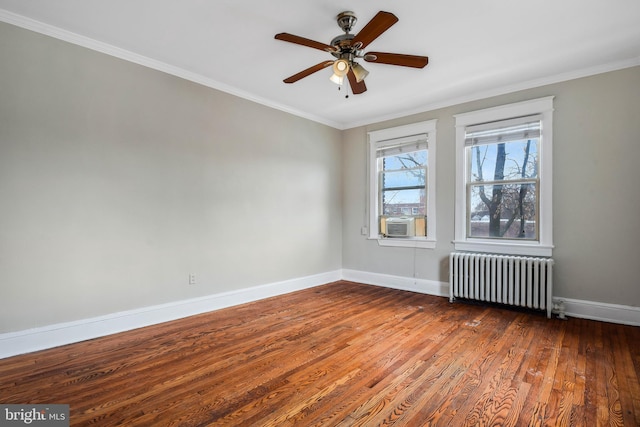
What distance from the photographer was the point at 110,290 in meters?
3.04

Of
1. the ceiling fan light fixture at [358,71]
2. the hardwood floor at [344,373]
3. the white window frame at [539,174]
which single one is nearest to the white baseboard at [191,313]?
the hardwood floor at [344,373]

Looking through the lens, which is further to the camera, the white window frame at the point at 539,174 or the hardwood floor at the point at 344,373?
the white window frame at the point at 539,174

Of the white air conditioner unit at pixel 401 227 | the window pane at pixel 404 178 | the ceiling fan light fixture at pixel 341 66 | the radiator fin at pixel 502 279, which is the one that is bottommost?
the radiator fin at pixel 502 279

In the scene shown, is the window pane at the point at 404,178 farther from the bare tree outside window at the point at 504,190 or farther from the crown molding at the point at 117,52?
the crown molding at the point at 117,52

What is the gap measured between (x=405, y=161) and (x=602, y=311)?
3.04 metres

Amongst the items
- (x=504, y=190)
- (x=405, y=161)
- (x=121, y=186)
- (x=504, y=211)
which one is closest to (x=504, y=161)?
(x=504, y=190)

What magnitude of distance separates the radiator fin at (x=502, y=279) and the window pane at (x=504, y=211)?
1.14 feet

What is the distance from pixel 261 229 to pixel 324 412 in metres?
2.89

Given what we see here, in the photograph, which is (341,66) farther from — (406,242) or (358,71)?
(406,242)

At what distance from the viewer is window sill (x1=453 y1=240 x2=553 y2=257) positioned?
376 centimetres

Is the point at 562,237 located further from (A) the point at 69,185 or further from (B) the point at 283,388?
(A) the point at 69,185

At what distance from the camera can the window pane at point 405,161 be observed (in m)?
4.83

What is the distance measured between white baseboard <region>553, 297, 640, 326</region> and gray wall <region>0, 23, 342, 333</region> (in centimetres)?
364

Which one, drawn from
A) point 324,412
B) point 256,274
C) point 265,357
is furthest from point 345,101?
point 324,412
